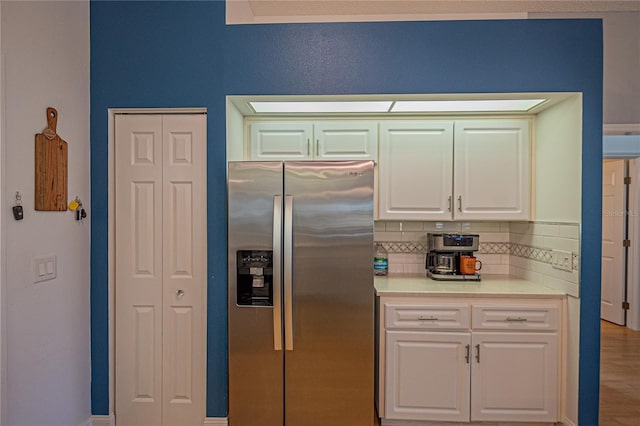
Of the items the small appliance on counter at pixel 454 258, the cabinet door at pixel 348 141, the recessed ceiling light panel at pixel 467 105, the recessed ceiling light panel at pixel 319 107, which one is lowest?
the small appliance on counter at pixel 454 258

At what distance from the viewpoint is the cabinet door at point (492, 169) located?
2.73 m

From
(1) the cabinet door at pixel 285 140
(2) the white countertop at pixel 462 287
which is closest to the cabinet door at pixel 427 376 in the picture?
(2) the white countertop at pixel 462 287

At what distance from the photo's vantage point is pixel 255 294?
90.7 inches

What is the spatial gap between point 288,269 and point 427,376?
1122mm

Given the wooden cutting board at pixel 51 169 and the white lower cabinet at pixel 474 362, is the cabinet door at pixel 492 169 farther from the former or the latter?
the wooden cutting board at pixel 51 169

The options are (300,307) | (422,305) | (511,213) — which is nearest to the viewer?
(300,307)

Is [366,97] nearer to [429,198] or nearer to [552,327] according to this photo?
[429,198]

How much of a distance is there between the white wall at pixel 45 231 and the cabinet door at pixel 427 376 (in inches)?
75.8

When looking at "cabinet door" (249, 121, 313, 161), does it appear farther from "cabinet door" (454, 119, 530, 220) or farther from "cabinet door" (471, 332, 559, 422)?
"cabinet door" (471, 332, 559, 422)

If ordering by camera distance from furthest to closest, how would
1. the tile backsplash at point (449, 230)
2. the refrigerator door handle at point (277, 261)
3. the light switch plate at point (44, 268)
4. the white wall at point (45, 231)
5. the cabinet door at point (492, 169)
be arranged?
the tile backsplash at point (449, 230), the cabinet door at point (492, 169), the refrigerator door handle at point (277, 261), the light switch plate at point (44, 268), the white wall at point (45, 231)

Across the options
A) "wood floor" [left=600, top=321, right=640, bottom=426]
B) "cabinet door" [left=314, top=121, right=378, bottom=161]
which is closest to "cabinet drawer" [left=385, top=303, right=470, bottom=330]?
"wood floor" [left=600, top=321, right=640, bottom=426]

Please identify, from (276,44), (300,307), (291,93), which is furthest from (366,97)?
(300,307)

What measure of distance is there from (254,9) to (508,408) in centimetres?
297

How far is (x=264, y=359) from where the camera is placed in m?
2.28
